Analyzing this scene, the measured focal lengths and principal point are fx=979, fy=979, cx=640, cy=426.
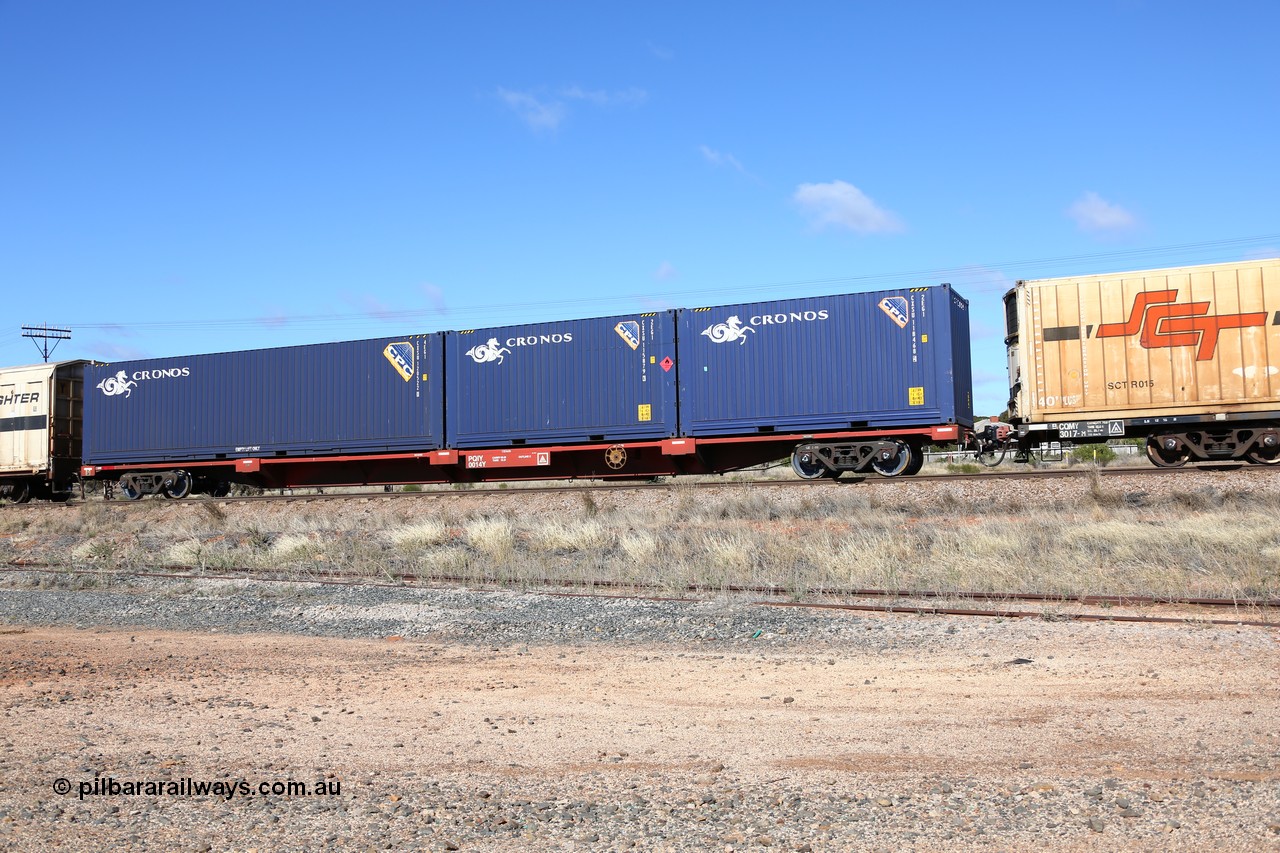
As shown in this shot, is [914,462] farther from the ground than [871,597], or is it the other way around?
[914,462]

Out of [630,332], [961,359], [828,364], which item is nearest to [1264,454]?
[961,359]

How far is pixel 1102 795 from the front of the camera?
357 cm

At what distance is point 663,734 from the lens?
4672 mm

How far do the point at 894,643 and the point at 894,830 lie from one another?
369 centimetres

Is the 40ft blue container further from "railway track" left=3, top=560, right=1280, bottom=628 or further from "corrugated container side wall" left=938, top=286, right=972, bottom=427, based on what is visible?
"railway track" left=3, top=560, right=1280, bottom=628

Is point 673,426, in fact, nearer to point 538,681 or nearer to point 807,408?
point 807,408

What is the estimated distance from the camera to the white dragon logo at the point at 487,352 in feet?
66.0

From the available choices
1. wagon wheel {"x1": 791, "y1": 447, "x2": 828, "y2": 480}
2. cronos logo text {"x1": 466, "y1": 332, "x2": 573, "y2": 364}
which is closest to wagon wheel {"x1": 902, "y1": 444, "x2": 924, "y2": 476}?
wagon wheel {"x1": 791, "y1": 447, "x2": 828, "y2": 480}

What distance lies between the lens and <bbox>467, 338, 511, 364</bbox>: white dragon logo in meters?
20.1

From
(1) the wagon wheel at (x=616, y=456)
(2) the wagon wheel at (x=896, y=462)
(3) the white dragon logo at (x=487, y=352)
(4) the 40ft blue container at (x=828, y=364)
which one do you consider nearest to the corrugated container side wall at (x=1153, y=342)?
(4) the 40ft blue container at (x=828, y=364)

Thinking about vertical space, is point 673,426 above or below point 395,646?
above

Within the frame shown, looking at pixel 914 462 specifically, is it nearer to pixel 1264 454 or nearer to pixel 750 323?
pixel 750 323

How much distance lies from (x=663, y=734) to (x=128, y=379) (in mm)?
22670

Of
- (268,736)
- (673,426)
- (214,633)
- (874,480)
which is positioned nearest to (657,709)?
(268,736)
